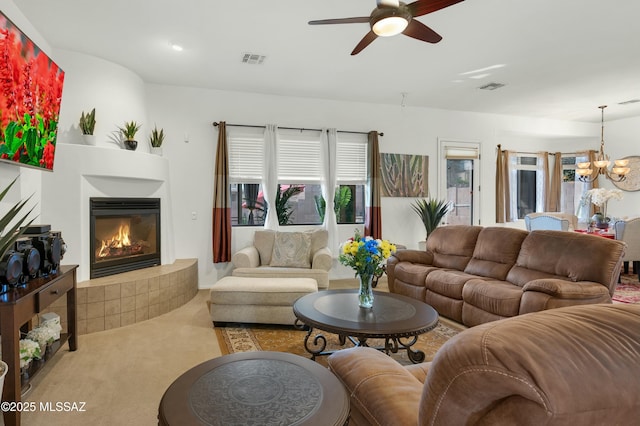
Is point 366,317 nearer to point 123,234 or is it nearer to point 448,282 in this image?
point 448,282

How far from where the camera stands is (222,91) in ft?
17.0

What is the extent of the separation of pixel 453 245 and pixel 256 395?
3.63 meters

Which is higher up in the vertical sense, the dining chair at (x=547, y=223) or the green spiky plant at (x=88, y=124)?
the green spiky plant at (x=88, y=124)

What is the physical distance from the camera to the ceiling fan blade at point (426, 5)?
2263 millimetres

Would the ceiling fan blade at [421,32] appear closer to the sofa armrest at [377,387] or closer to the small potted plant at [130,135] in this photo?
the sofa armrest at [377,387]

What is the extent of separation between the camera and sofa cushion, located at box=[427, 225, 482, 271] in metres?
4.27

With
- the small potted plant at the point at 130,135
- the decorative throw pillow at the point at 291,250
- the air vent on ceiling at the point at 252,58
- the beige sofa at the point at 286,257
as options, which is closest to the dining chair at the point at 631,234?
the beige sofa at the point at 286,257

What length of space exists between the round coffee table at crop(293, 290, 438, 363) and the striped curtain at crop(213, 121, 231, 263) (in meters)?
2.40

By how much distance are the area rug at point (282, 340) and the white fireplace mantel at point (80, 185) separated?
1674 mm

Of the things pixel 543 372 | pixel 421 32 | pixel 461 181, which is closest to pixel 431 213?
pixel 461 181

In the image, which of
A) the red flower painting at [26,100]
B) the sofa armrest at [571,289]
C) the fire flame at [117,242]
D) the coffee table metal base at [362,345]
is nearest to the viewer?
the red flower painting at [26,100]

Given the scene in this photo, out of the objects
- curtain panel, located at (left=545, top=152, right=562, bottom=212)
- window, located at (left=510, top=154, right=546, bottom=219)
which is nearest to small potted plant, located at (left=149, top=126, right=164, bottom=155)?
window, located at (left=510, top=154, right=546, bottom=219)

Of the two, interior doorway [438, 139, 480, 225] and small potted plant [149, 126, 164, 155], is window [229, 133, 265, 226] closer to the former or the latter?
small potted plant [149, 126, 164, 155]

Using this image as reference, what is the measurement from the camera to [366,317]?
2508 mm
